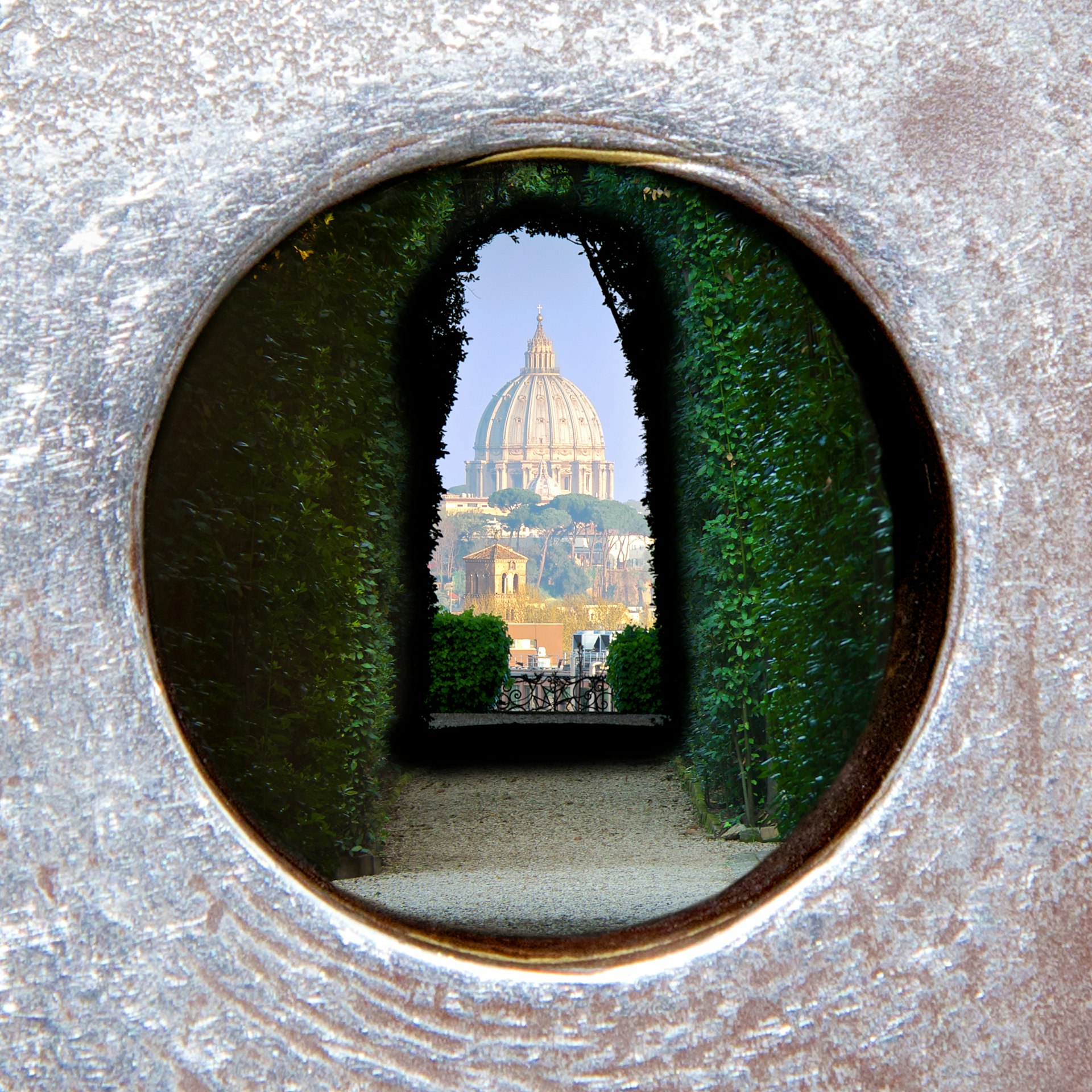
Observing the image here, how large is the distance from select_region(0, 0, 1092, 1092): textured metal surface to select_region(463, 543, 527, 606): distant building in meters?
2.97

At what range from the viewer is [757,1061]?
1.78m

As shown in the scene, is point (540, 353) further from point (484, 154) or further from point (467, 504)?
point (484, 154)

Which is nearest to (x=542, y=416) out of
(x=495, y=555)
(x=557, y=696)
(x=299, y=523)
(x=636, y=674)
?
(x=495, y=555)

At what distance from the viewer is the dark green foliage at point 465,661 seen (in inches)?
269

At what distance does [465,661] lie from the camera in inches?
282

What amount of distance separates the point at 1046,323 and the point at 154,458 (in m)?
1.98

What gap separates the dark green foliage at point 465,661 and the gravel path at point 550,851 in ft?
2.53

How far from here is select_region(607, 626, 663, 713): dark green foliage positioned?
6715 millimetres

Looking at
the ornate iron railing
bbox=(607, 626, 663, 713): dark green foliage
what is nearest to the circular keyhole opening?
bbox=(607, 626, 663, 713): dark green foliage

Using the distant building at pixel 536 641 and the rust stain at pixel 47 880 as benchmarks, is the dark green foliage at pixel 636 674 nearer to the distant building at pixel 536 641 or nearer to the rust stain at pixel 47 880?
the distant building at pixel 536 641

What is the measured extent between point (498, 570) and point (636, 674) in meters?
2.98

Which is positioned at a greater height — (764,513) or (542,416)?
(542,416)

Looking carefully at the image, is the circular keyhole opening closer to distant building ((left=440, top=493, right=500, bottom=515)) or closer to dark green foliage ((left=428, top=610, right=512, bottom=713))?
distant building ((left=440, top=493, right=500, bottom=515))

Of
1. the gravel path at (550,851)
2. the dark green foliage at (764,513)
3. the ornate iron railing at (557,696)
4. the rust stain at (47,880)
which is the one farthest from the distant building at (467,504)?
the ornate iron railing at (557,696)
